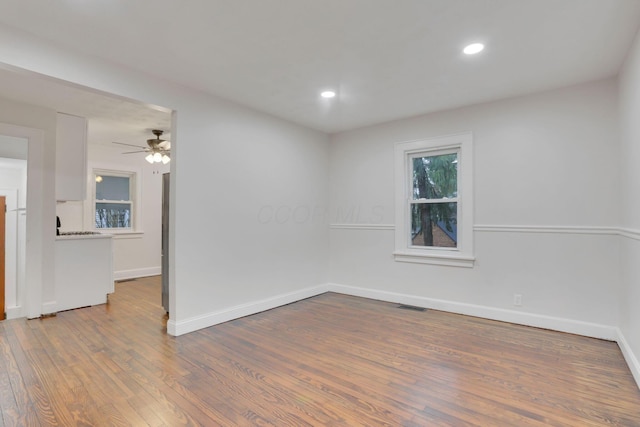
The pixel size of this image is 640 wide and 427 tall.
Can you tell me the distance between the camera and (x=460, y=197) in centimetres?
405

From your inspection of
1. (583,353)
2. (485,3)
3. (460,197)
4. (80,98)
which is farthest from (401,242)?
(80,98)

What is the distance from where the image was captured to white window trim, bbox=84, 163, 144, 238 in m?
5.95

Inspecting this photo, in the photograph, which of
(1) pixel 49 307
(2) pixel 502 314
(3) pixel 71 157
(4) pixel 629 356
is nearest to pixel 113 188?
(3) pixel 71 157

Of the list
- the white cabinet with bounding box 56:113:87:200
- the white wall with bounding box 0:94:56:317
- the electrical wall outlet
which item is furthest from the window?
the electrical wall outlet

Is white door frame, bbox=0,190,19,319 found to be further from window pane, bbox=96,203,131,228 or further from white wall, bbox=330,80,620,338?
white wall, bbox=330,80,620,338

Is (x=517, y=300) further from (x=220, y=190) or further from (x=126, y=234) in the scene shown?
(x=126, y=234)

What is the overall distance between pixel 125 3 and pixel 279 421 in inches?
107

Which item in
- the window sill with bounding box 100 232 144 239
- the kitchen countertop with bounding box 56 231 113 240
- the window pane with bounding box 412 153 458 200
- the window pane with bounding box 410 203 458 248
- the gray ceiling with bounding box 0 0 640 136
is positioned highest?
the gray ceiling with bounding box 0 0 640 136

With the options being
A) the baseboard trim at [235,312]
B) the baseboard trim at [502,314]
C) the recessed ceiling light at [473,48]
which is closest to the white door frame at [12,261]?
the baseboard trim at [235,312]

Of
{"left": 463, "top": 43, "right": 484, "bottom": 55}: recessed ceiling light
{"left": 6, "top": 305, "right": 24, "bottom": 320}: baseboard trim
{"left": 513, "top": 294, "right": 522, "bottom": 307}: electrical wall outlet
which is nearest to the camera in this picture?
{"left": 463, "top": 43, "right": 484, "bottom": 55}: recessed ceiling light

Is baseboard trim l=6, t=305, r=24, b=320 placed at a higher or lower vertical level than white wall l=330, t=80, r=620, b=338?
lower

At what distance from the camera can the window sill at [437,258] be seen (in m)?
3.92

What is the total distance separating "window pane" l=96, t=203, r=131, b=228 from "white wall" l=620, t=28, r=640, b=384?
7513mm

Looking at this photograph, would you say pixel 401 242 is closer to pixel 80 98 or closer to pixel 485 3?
pixel 485 3
